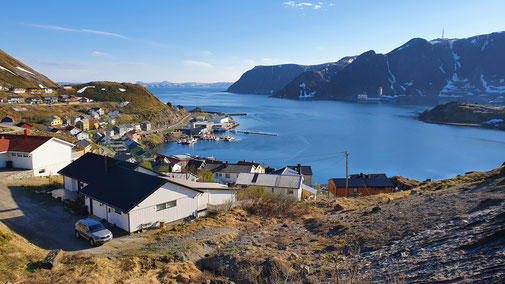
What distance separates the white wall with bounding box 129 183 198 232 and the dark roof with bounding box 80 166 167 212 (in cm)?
20

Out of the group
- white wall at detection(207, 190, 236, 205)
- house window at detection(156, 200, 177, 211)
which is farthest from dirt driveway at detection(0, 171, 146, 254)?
white wall at detection(207, 190, 236, 205)

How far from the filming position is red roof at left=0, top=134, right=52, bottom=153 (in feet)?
47.3

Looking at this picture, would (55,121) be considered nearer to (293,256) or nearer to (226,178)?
(226,178)

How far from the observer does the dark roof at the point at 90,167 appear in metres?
11.3

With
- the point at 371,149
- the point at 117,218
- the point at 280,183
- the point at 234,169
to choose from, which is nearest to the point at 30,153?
the point at 117,218

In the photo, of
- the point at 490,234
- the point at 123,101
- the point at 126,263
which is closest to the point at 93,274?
the point at 126,263

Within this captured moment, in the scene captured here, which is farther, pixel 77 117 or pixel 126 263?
pixel 77 117

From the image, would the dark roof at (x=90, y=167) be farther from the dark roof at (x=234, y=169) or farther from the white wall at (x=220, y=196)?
the dark roof at (x=234, y=169)

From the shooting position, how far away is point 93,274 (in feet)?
18.0

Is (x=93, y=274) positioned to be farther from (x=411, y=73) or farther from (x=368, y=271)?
(x=411, y=73)

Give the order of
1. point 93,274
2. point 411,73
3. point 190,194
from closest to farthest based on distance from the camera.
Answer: point 93,274 < point 190,194 < point 411,73

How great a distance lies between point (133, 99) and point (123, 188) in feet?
226

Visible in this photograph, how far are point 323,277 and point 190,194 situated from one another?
603cm

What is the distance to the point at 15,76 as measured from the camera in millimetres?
71750
